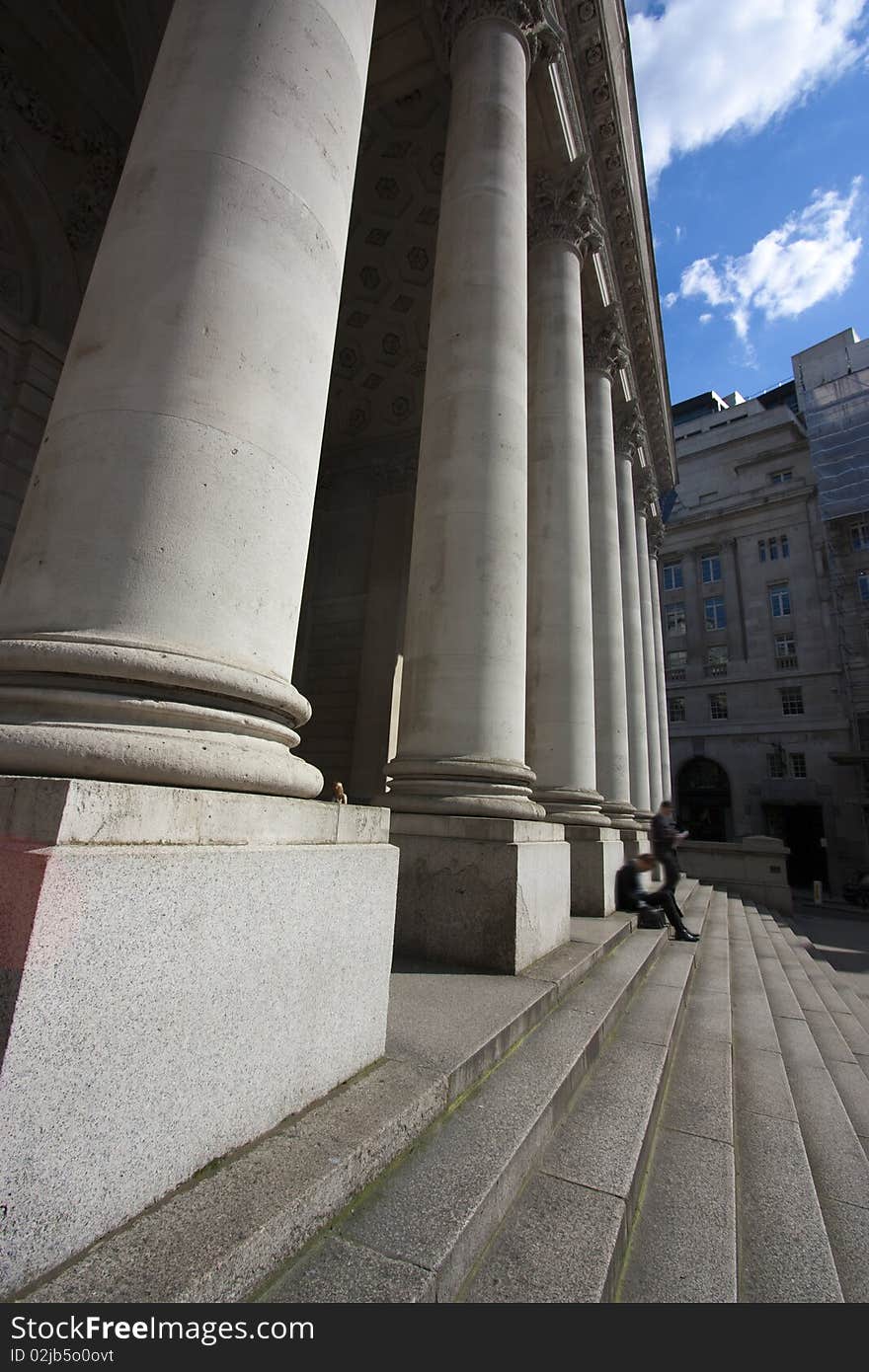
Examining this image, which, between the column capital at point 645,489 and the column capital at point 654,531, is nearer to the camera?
the column capital at point 645,489

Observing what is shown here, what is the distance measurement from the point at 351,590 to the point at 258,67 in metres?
17.1

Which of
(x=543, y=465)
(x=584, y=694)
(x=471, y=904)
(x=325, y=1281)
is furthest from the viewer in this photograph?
(x=543, y=465)

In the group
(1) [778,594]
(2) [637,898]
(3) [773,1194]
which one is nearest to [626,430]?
(2) [637,898]

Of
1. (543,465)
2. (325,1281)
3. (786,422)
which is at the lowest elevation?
(325,1281)

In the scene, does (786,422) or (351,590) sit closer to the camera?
(351,590)

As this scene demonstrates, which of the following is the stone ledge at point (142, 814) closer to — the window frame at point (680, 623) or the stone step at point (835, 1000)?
the stone step at point (835, 1000)

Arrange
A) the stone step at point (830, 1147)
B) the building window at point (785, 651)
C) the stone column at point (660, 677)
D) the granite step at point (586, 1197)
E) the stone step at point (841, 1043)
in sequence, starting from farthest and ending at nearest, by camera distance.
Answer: the building window at point (785, 651) → the stone column at point (660, 677) → the stone step at point (841, 1043) → the stone step at point (830, 1147) → the granite step at point (586, 1197)

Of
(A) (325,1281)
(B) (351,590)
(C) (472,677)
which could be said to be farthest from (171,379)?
(B) (351,590)

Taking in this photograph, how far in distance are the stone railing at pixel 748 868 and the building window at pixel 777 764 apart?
22619 mm

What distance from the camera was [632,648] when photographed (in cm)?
1883

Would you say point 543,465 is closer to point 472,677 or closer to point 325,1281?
point 472,677

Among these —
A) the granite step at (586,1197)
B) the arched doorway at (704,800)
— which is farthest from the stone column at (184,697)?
the arched doorway at (704,800)

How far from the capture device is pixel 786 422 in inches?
2181

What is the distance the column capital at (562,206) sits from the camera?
12.3 m
